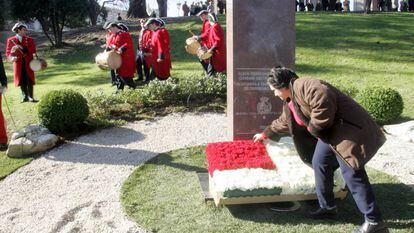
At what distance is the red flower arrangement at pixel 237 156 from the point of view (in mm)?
5508

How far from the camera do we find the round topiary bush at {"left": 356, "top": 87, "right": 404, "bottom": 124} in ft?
28.5

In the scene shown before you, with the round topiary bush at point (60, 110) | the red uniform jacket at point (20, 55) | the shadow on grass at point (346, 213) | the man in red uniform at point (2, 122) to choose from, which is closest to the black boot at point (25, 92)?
the red uniform jacket at point (20, 55)

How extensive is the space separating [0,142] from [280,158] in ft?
18.2

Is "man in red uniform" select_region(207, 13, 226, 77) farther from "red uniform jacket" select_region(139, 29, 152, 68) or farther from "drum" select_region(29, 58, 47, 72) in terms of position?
"drum" select_region(29, 58, 47, 72)

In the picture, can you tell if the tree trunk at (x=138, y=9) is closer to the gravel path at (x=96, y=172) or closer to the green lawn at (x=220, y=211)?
the gravel path at (x=96, y=172)

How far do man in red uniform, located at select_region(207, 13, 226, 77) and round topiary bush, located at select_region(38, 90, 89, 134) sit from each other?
4565 mm

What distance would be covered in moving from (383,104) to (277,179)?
14.3ft

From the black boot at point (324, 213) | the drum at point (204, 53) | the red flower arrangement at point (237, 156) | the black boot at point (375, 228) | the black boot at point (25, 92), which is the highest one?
the drum at point (204, 53)

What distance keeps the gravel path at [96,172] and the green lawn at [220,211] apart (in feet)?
0.74

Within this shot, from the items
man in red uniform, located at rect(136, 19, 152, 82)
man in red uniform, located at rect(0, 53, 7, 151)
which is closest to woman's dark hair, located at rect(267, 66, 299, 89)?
man in red uniform, located at rect(0, 53, 7, 151)

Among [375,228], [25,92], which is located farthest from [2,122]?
[375,228]

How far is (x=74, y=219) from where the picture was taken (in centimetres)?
554

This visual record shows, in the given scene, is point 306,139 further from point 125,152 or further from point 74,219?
point 125,152

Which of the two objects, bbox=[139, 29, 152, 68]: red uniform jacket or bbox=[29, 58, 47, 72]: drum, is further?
bbox=[139, 29, 152, 68]: red uniform jacket
